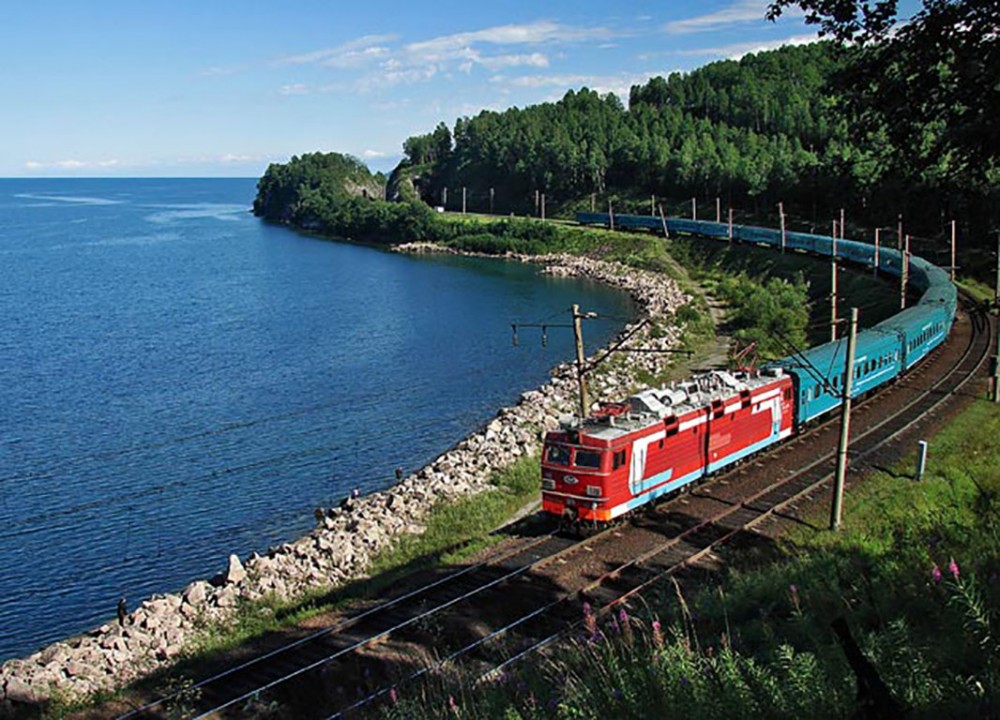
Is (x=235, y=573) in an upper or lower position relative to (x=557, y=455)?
lower

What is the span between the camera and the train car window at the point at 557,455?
22953 millimetres

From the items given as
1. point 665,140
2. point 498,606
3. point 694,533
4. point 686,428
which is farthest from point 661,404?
point 665,140

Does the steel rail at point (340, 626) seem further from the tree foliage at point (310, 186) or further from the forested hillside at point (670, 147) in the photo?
the tree foliage at point (310, 186)

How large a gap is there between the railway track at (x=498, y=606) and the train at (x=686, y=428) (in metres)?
0.94

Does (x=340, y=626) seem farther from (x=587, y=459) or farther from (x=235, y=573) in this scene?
(x=587, y=459)

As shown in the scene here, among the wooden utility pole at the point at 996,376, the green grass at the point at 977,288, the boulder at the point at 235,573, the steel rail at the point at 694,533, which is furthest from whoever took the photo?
the green grass at the point at 977,288

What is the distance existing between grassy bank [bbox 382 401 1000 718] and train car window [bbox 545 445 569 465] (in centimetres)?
450

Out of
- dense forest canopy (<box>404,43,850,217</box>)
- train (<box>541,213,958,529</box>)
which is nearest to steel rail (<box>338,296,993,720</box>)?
train (<box>541,213,958,529</box>)

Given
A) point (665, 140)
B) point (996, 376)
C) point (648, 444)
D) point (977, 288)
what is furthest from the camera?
point (665, 140)

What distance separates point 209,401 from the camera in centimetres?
4588

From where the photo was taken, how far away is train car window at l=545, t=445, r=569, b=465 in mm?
22953

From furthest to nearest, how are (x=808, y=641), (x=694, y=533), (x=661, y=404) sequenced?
(x=661, y=404), (x=694, y=533), (x=808, y=641)

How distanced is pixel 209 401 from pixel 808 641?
39239mm

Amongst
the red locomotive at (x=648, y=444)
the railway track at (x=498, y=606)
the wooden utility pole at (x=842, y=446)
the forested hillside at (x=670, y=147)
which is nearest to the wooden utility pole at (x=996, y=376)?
the railway track at (x=498, y=606)
